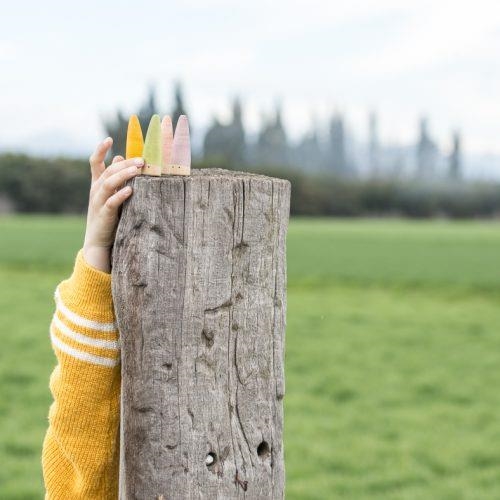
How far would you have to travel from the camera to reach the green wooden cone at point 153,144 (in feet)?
7.06

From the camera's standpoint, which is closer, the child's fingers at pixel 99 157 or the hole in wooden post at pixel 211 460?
the hole in wooden post at pixel 211 460

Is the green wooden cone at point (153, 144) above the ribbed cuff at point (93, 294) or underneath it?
above

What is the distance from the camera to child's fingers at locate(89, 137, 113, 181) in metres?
2.29

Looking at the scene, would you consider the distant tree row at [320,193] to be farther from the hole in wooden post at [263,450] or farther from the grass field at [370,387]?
the hole in wooden post at [263,450]

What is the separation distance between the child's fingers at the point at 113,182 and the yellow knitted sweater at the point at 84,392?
0.19 metres

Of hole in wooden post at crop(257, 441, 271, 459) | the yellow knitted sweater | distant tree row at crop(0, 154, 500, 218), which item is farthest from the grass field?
distant tree row at crop(0, 154, 500, 218)

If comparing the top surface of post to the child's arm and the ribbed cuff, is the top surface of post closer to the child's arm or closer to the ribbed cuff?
the child's arm

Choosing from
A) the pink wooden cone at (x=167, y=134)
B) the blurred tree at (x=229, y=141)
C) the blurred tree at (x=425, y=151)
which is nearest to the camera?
the pink wooden cone at (x=167, y=134)

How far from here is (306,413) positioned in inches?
337

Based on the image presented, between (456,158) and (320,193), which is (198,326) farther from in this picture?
(456,158)

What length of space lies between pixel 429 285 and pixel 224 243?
19904 millimetres

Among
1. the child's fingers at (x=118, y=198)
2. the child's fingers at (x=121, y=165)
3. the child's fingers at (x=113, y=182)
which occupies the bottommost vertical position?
the child's fingers at (x=118, y=198)

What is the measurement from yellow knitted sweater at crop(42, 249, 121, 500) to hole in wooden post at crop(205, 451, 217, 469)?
1.06 ft

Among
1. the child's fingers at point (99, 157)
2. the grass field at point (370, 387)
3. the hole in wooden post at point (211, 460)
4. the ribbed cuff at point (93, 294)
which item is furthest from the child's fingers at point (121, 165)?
the grass field at point (370, 387)
